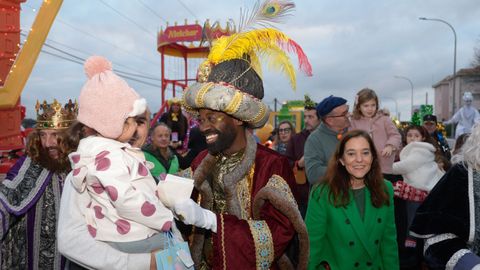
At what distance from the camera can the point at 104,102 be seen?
1960mm

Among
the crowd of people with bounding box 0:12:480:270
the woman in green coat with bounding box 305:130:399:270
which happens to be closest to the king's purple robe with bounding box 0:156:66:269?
the crowd of people with bounding box 0:12:480:270

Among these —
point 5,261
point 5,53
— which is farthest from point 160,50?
point 5,261

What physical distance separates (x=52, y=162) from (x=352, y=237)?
2.29 meters

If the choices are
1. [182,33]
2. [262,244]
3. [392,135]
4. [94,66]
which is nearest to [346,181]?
[262,244]

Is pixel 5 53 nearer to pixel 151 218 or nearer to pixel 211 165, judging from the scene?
pixel 211 165

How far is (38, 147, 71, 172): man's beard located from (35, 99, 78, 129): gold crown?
190mm

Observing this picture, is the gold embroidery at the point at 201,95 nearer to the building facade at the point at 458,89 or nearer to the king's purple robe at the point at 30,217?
the king's purple robe at the point at 30,217

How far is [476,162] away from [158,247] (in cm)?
166

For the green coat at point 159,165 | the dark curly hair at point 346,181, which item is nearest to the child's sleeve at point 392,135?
the dark curly hair at point 346,181

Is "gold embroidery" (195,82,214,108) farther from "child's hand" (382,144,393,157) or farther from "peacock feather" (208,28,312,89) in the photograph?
"child's hand" (382,144,393,157)

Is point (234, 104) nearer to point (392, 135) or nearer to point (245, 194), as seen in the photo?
point (245, 194)

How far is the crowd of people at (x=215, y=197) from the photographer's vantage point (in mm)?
1959

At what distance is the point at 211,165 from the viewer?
2947 millimetres

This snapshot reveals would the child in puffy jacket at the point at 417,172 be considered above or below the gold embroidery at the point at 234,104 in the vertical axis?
below
